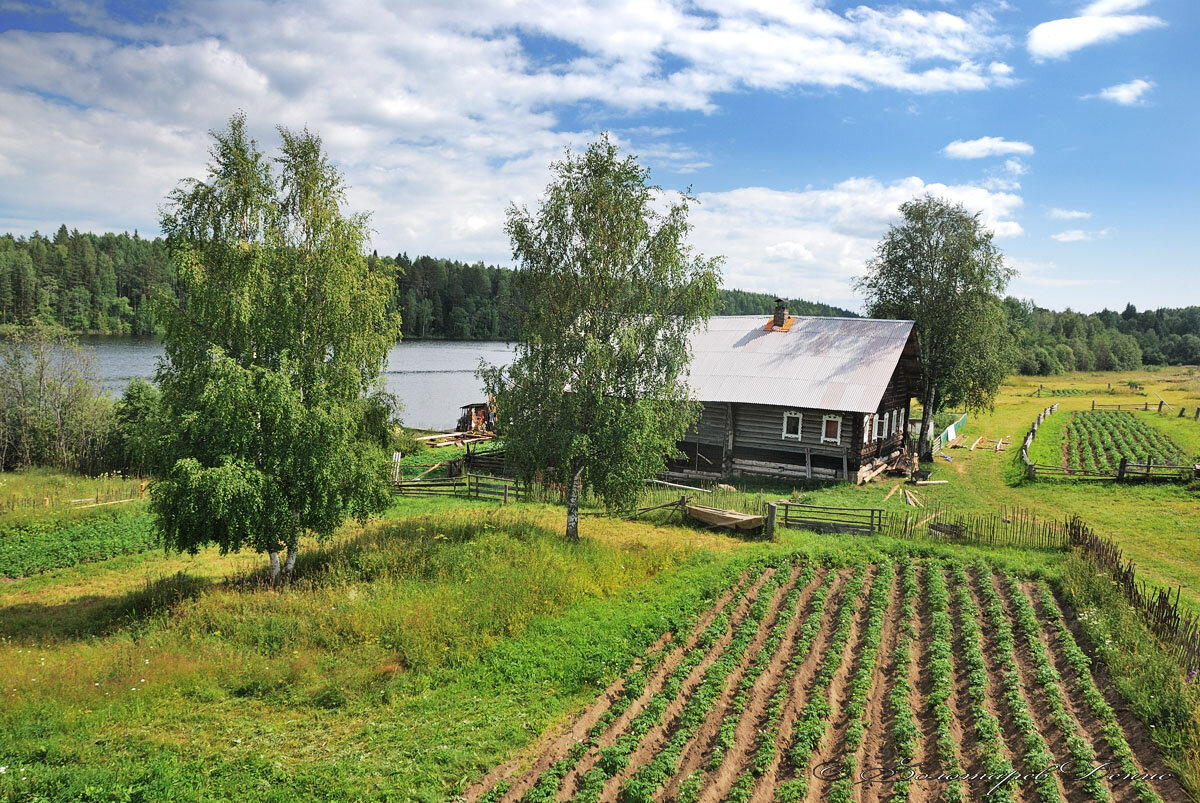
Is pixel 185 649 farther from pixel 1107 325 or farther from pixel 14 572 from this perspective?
pixel 1107 325

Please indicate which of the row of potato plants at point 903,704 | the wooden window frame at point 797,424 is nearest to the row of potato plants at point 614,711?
the row of potato plants at point 903,704

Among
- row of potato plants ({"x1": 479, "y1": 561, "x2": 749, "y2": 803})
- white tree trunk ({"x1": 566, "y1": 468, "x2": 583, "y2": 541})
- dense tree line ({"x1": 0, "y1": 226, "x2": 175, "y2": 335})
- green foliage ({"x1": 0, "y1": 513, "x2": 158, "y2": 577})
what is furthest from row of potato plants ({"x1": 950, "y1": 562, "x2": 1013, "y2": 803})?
dense tree line ({"x1": 0, "y1": 226, "x2": 175, "y2": 335})

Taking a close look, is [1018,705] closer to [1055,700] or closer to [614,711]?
[1055,700]

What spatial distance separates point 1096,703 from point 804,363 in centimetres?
2366

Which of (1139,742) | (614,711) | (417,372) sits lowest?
(614,711)

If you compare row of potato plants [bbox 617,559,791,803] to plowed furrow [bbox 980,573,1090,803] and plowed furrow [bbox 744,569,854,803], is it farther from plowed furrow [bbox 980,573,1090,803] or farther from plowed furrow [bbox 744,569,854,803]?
plowed furrow [bbox 980,573,1090,803]

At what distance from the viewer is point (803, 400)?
31.1 metres

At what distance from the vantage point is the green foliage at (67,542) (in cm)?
2095

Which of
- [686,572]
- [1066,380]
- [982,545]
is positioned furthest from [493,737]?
[1066,380]

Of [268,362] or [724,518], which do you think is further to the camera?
[724,518]

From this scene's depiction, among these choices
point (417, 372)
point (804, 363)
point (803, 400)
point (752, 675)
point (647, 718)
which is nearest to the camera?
point (647, 718)

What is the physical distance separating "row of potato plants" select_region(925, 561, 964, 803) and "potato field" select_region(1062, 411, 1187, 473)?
20.8 meters

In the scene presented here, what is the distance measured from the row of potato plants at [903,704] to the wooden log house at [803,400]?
15.4 metres

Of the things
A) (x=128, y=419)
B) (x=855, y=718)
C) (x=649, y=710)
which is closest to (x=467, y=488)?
(x=128, y=419)
